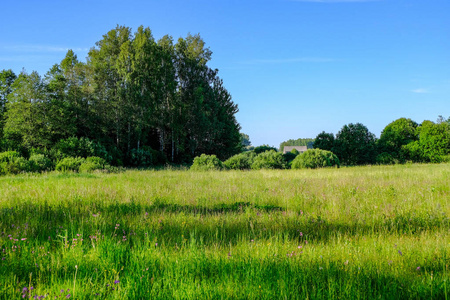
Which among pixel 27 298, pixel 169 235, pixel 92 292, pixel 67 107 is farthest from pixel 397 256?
pixel 67 107

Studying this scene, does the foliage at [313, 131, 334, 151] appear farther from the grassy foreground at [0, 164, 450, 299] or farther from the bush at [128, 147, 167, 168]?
the grassy foreground at [0, 164, 450, 299]

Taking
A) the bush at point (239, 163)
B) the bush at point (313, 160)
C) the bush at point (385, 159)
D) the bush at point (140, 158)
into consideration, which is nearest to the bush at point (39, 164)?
the bush at point (140, 158)

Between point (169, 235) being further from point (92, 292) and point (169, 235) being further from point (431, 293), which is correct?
point (431, 293)

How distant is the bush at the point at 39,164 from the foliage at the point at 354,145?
83.2 ft

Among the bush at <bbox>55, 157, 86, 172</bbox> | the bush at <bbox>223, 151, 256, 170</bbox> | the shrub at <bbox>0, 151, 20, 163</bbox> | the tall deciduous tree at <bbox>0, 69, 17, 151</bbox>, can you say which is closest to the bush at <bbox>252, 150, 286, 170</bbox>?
the bush at <bbox>223, 151, 256, 170</bbox>

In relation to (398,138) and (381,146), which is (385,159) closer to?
(381,146)

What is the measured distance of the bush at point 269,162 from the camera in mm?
20594

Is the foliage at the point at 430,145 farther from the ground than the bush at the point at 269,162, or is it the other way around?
the foliage at the point at 430,145

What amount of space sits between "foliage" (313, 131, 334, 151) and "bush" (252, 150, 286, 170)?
976 centimetres

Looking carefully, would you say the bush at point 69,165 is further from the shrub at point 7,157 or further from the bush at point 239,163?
the bush at point 239,163

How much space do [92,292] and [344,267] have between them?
2.36m

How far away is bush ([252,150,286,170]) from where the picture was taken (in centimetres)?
2059

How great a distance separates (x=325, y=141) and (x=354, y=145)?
2.97 m

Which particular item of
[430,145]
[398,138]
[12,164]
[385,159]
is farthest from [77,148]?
[430,145]
